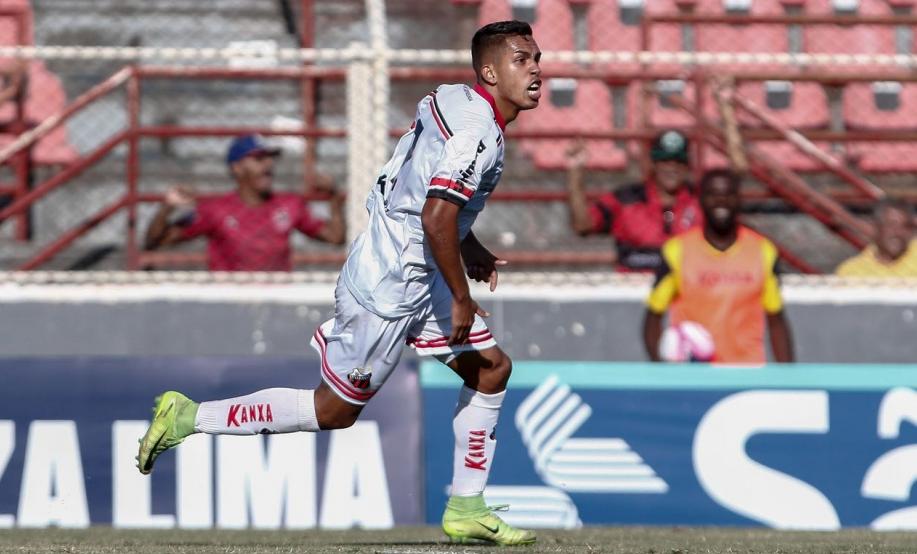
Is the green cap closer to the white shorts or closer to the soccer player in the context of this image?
the soccer player

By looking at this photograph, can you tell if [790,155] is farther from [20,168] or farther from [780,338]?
[20,168]

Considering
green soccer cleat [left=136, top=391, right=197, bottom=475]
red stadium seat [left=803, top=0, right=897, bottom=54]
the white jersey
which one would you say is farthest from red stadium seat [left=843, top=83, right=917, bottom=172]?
green soccer cleat [left=136, top=391, right=197, bottom=475]

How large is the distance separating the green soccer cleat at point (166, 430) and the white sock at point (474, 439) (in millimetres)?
1083

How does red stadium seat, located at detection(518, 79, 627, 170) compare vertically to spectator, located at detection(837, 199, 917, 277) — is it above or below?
above

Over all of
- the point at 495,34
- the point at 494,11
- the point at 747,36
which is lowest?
the point at 495,34

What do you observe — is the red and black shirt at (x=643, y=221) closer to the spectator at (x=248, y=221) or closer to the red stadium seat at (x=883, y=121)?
the spectator at (x=248, y=221)

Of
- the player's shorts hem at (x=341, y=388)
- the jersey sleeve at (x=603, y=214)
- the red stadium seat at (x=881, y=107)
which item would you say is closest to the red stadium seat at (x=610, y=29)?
the red stadium seat at (x=881, y=107)

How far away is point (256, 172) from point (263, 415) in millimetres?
3817

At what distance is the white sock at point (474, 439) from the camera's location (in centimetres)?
625

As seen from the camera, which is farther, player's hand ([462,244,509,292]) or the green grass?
player's hand ([462,244,509,292])

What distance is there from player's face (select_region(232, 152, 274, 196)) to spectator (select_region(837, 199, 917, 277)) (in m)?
3.71

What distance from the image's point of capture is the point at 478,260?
6238 millimetres

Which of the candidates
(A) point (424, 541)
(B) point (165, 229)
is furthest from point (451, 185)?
(B) point (165, 229)

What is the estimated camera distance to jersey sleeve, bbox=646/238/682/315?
347 inches
